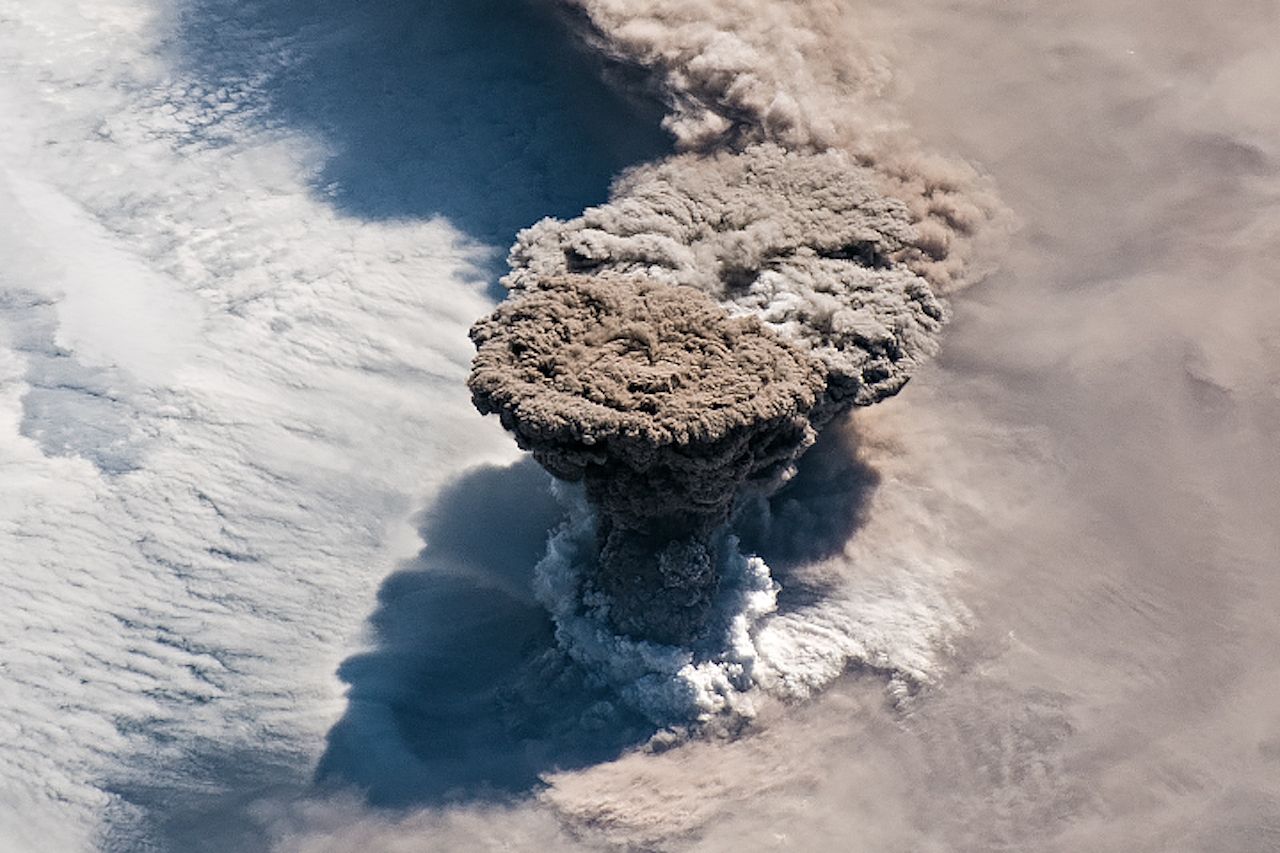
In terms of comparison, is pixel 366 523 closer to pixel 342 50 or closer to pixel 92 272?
pixel 92 272

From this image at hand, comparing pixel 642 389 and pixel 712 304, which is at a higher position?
pixel 712 304

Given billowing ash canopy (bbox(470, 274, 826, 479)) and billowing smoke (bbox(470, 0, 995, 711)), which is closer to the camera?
billowing ash canopy (bbox(470, 274, 826, 479))

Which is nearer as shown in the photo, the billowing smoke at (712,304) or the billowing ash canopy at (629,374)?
the billowing ash canopy at (629,374)

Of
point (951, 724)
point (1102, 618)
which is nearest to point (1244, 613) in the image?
point (1102, 618)

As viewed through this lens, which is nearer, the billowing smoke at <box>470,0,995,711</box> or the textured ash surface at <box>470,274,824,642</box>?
the textured ash surface at <box>470,274,824,642</box>

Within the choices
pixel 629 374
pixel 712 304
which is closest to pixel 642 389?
pixel 629 374

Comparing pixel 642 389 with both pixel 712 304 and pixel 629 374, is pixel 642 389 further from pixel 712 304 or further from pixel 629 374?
pixel 712 304

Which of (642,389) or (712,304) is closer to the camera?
(642,389)

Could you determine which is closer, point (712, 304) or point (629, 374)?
point (629, 374)
